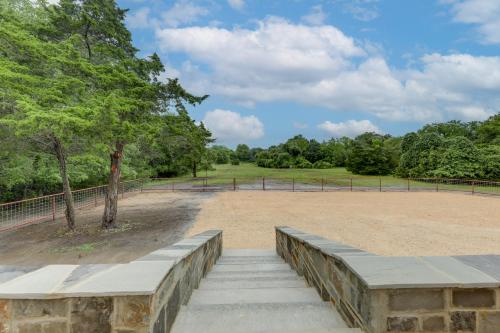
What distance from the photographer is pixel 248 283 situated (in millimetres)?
3113

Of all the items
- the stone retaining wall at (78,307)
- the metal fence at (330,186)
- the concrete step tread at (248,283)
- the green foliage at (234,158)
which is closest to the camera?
the stone retaining wall at (78,307)

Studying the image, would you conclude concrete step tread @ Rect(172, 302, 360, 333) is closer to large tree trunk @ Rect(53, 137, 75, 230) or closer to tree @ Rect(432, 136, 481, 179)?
large tree trunk @ Rect(53, 137, 75, 230)

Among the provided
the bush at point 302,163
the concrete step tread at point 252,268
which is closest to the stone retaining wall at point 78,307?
the concrete step tread at point 252,268

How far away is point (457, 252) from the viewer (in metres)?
6.34

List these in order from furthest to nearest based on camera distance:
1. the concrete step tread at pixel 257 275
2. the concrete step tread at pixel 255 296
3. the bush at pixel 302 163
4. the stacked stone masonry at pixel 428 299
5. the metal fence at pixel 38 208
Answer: the bush at pixel 302 163 < the metal fence at pixel 38 208 < the concrete step tread at pixel 257 275 < the concrete step tread at pixel 255 296 < the stacked stone masonry at pixel 428 299

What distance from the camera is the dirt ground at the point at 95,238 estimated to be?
638cm

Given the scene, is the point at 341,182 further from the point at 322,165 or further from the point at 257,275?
the point at 322,165

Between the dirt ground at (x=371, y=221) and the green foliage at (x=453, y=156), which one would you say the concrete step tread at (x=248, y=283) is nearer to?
the dirt ground at (x=371, y=221)

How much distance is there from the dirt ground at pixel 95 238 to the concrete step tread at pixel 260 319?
16.2 feet

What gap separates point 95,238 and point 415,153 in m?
33.4

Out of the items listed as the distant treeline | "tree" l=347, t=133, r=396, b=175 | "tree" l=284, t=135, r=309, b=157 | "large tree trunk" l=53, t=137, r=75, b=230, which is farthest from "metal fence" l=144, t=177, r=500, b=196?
"tree" l=284, t=135, r=309, b=157

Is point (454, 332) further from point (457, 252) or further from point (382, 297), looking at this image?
point (457, 252)

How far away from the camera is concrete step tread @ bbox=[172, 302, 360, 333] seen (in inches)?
67.7

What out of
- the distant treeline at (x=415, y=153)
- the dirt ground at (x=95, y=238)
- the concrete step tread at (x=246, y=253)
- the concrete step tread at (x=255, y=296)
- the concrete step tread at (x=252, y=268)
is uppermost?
the distant treeline at (x=415, y=153)
